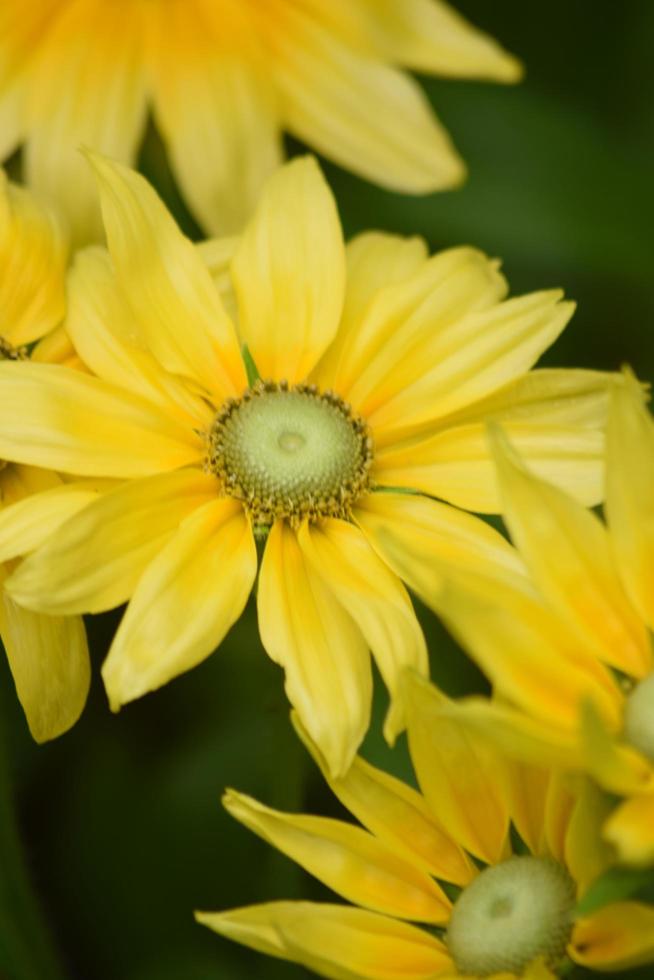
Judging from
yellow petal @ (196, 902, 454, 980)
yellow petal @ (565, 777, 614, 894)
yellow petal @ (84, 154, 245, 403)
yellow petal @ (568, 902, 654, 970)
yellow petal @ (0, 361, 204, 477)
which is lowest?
yellow petal @ (196, 902, 454, 980)

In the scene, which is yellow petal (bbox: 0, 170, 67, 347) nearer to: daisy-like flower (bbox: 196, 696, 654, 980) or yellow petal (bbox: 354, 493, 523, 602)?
yellow petal (bbox: 354, 493, 523, 602)

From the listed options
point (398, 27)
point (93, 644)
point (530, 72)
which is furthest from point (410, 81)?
point (93, 644)

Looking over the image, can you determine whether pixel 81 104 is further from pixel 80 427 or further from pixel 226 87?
pixel 80 427

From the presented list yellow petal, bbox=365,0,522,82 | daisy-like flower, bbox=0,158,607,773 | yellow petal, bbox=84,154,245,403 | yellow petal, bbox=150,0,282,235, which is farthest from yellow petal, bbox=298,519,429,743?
yellow petal, bbox=365,0,522,82

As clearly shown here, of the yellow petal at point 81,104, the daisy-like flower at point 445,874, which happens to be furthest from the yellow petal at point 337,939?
the yellow petal at point 81,104

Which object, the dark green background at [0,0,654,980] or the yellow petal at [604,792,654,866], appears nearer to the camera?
the yellow petal at [604,792,654,866]

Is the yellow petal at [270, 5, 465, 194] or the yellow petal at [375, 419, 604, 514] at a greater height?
the yellow petal at [270, 5, 465, 194]

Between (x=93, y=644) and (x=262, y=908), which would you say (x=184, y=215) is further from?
(x=262, y=908)

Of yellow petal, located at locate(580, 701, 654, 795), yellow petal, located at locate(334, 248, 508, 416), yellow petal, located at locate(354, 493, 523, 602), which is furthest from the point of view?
yellow petal, located at locate(334, 248, 508, 416)

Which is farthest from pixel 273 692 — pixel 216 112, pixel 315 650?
pixel 216 112
